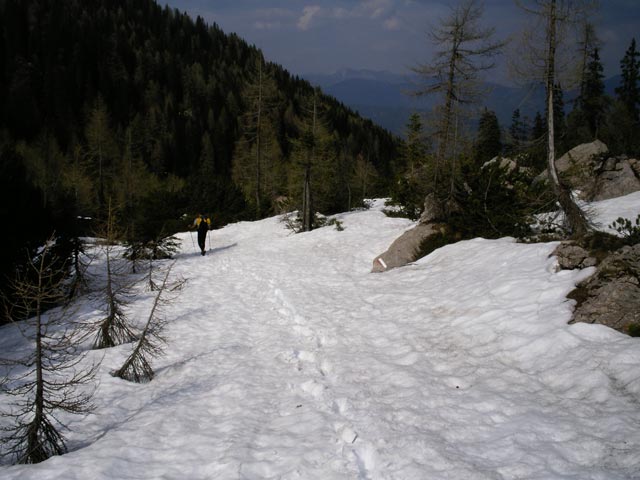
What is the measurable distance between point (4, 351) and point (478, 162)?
20150 mm

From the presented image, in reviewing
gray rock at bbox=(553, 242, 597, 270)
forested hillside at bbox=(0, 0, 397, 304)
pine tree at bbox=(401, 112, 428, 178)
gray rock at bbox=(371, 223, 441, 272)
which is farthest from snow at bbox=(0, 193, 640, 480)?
forested hillside at bbox=(0, 0, 397, 304)

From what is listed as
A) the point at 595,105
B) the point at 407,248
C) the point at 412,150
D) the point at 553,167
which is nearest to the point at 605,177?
the point at 553,167

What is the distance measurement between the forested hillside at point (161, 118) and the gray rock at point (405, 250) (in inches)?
444

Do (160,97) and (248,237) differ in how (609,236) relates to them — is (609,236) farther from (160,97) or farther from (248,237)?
(160,97)

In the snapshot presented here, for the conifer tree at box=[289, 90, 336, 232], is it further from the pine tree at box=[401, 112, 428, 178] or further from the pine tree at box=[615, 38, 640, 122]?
the pine tree at box=[615, 38, 640, 122]

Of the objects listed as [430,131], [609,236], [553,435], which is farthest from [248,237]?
[553,435]

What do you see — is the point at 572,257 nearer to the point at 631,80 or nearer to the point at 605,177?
the point at 605,177

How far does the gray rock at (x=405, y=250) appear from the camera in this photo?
41.0 feet

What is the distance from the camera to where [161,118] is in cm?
8906

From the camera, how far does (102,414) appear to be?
509 centimetres

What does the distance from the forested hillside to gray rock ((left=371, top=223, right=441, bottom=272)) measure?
37.0ft

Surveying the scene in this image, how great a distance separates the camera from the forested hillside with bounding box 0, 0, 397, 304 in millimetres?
34812

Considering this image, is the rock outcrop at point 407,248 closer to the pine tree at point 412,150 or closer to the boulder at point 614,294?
the boulder at point 614,294

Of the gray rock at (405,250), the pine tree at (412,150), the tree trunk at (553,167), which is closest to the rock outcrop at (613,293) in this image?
the tree trunk at (553,167)
